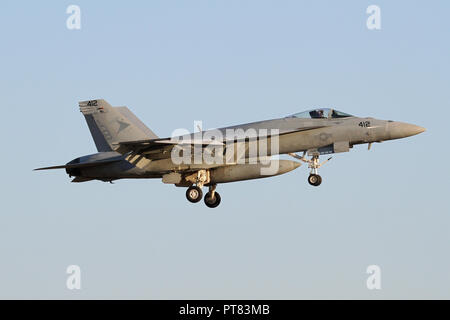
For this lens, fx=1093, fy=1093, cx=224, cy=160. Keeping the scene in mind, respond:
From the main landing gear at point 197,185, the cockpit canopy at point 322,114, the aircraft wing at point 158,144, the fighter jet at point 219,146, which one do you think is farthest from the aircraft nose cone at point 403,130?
the main landing gear at point 197,185

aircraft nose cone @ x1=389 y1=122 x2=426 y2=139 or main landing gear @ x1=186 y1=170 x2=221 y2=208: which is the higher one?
aircraft nose cone @ x1=389 y1=122 x2=426 y2=139

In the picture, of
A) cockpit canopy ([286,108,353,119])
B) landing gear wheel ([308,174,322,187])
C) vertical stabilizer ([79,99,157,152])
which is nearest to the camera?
landing gear wheel ([308,174,322,187])

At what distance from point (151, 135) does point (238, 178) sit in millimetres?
4076

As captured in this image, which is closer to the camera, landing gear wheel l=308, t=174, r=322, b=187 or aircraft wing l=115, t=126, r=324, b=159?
aircraft wing l=115, t=126, r=324, b=159

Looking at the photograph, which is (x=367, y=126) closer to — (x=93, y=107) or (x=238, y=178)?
(x=238, y=178)

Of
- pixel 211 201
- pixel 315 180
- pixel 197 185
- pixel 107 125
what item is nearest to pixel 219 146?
pixel 197 185

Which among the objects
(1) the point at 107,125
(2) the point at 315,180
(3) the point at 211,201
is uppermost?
(1) the point at 107,125

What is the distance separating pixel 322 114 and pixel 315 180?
2.48m

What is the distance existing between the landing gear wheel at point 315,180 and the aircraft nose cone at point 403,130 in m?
3.03

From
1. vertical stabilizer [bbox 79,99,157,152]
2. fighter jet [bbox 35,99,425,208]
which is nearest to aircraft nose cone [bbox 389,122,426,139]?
fighter jet [bbox 35,99,425,208]

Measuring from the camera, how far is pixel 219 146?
39906 millimetres

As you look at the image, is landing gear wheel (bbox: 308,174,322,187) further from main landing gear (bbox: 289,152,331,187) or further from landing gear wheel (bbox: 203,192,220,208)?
landing gear wheel (bbox: 203,192,220,208)

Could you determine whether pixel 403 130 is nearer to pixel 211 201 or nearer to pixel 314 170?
pixel 314 170

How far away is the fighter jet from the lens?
129 feet
